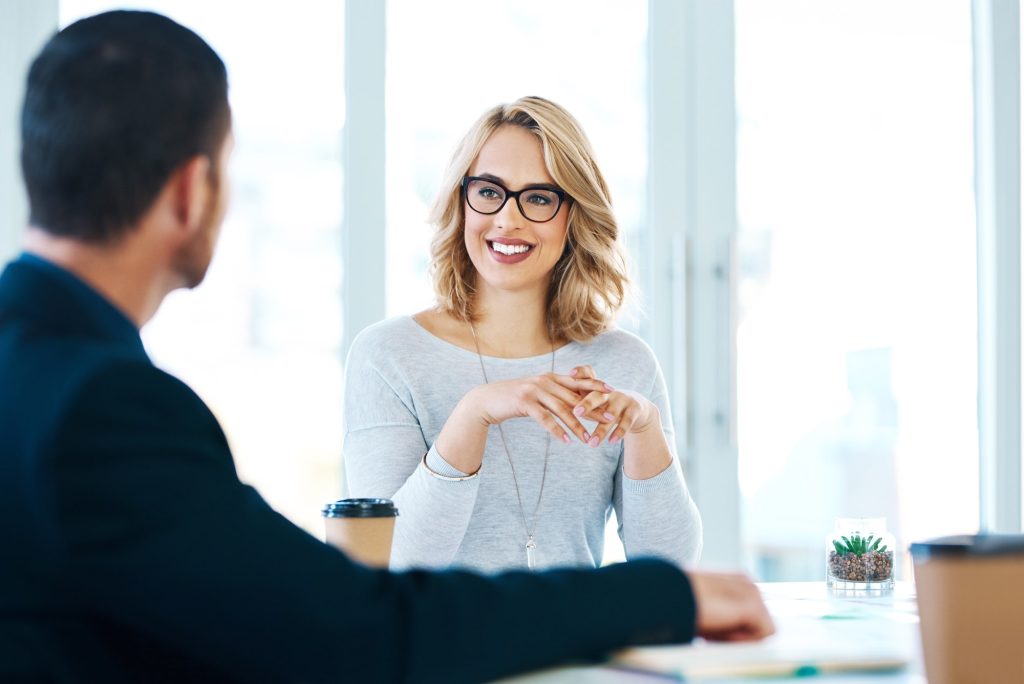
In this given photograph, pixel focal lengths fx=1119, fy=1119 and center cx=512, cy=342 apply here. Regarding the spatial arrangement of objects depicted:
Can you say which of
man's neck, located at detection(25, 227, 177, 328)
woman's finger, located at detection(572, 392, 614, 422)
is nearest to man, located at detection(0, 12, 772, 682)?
man's neck, located at detection(25, 227, 177, 328)

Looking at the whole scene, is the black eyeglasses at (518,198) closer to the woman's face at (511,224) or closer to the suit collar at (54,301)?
the woman's face at (511,224)

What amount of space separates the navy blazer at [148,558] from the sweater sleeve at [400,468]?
904 mm

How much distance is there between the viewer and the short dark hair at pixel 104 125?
0.81 meters

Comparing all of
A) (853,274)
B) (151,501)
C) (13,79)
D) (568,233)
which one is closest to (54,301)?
(151,501)

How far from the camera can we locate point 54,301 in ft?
2.57

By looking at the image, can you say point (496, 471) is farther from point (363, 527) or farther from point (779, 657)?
point (779, 657)

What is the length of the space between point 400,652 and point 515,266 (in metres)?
1.32

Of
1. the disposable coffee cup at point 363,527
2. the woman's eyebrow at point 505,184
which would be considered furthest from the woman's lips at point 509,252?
the disposable coffee cup at point 363,527

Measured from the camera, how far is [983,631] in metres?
0.84

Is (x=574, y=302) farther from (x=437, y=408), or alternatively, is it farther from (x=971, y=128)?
(x=971, y=128)

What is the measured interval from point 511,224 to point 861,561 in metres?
0.84

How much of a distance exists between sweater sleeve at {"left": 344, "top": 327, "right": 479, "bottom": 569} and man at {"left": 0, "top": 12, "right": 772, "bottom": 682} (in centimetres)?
82

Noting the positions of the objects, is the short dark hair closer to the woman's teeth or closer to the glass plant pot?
the glass plant pot

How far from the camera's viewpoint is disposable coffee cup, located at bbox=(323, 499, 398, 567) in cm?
114
